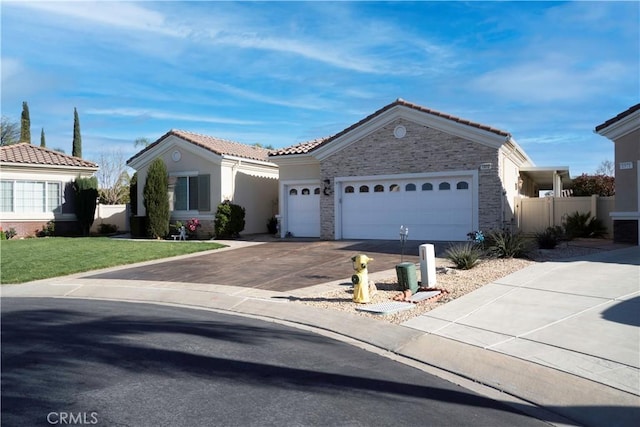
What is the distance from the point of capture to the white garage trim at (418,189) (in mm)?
17812

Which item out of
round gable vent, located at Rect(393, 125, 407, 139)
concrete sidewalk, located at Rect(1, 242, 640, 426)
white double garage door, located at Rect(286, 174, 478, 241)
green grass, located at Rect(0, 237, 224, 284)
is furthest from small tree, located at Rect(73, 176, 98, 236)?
round gable vent, located at Rect(393, 125, 407, 139)

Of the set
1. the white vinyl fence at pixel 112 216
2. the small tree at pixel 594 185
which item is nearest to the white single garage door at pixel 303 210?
the white vinyl fence at pixel 112 216

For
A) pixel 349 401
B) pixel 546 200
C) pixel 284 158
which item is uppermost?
pixel 284 158

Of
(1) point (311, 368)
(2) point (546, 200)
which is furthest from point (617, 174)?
(1) point (311, 368)

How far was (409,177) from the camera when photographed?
19047mm

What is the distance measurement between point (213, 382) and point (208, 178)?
18.3 metres

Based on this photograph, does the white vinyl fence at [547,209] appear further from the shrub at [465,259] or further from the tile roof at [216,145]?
the tile roof at [216,145]

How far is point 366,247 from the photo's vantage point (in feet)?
58.2

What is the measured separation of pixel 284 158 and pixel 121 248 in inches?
298

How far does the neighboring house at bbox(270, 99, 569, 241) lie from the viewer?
17.7 metres

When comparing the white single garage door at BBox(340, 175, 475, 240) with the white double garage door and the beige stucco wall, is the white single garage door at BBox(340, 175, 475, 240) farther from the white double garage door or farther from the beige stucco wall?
the beige stucco wall

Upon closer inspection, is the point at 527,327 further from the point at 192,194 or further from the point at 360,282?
the point at 192,194

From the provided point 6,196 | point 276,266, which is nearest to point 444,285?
point 276,266

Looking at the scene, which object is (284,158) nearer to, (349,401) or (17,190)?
(17,190)
